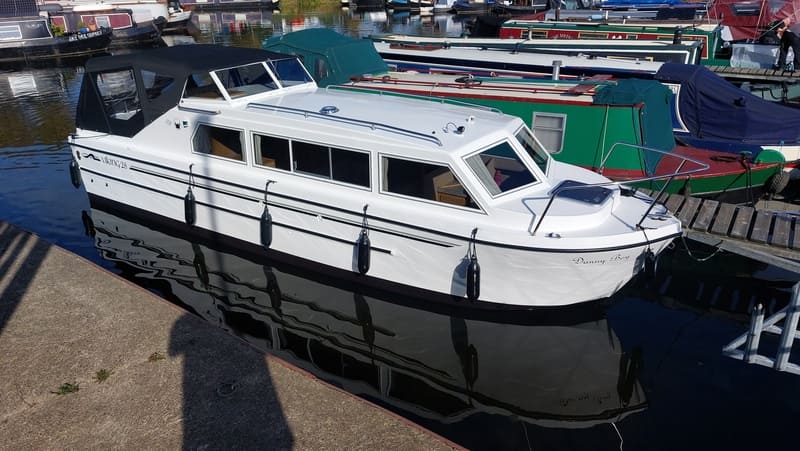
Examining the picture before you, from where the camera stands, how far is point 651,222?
8141 millimetres

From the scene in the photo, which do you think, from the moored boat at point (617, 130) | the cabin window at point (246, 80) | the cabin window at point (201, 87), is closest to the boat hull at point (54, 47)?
the cabin window at point (201, 87)

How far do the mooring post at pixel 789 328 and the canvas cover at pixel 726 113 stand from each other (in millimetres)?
7510

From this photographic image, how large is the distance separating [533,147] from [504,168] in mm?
874

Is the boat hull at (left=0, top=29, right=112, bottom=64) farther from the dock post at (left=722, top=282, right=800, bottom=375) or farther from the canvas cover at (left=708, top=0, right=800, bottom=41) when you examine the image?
the dock post at (left=722, top=282, right=800, bottom=375)

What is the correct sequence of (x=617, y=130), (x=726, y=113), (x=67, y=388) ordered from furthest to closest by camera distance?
(x=726, y=113) → (x=617, y=130) → (x=67, y=388)

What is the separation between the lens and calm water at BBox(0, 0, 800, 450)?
691cm

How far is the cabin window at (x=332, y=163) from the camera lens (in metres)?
8.71

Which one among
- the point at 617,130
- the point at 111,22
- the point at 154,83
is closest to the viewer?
the point at 154,83

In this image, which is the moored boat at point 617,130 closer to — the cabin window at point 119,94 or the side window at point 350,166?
the side window at point 350,166

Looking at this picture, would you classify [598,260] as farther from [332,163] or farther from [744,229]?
[332,163]

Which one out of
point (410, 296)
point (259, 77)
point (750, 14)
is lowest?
point (410, 296)

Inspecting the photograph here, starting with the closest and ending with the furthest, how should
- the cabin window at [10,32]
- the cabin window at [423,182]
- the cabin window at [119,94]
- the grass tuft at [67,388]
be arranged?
1. the grass tuft at [67,388]
2. the cabin window at [423,182]
3. the cabin window at [119,94]
4. the cabin window at [10,32]

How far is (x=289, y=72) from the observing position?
37.9 ft

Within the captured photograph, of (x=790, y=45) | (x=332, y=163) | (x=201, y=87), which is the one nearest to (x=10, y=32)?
(x=201, y=87)
